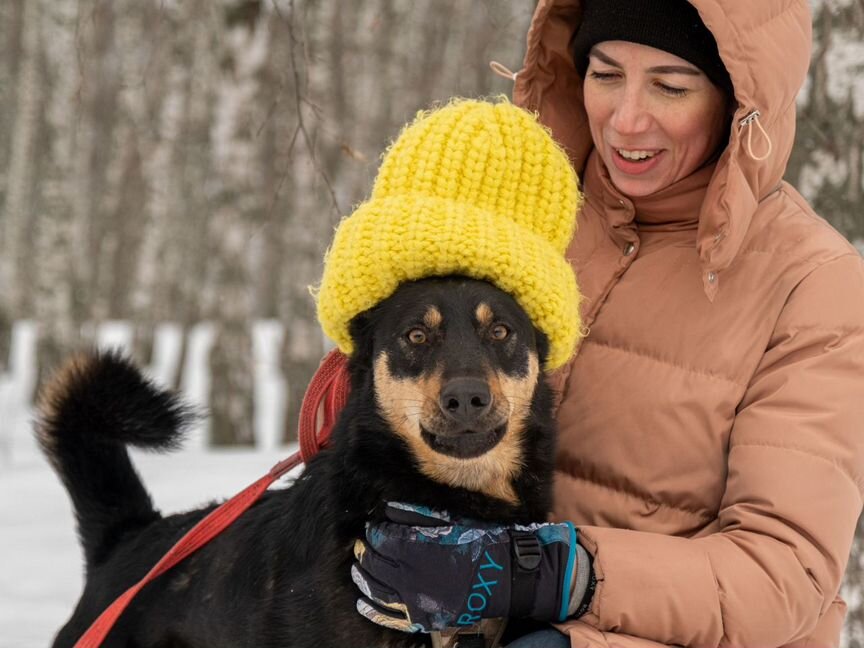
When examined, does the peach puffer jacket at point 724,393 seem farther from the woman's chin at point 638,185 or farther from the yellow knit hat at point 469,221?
the yellow knit hat at point 469,221

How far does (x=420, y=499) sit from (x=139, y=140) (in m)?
13.4

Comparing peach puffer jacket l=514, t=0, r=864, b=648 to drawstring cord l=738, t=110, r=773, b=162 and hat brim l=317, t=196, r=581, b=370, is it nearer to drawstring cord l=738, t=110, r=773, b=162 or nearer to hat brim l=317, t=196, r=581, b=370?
drawstring cord l=738, t=110, r=773, b=162

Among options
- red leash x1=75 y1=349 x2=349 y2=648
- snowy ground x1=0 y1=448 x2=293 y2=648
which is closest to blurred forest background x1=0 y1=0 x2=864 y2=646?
red leash x1=75 y1=349 x2=349 y2=648

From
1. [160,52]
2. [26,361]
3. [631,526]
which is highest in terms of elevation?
[160,52]

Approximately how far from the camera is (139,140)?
48.9 ft

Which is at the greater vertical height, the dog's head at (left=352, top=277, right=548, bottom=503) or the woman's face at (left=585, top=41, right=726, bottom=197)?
the woman's face at (left=585, top=41, right=726, bottom=197)

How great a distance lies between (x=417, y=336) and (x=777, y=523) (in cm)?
97

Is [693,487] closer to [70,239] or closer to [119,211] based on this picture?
[70,239]

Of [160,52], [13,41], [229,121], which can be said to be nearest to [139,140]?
[160,52]

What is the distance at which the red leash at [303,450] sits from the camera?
2908 mm

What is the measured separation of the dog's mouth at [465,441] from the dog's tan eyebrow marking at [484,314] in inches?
10.4

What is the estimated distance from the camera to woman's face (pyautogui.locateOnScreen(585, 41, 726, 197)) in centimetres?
268

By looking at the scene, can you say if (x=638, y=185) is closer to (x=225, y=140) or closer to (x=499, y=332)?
(x=499, y=332)

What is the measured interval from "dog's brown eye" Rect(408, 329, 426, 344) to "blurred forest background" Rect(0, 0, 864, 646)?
0.97m
